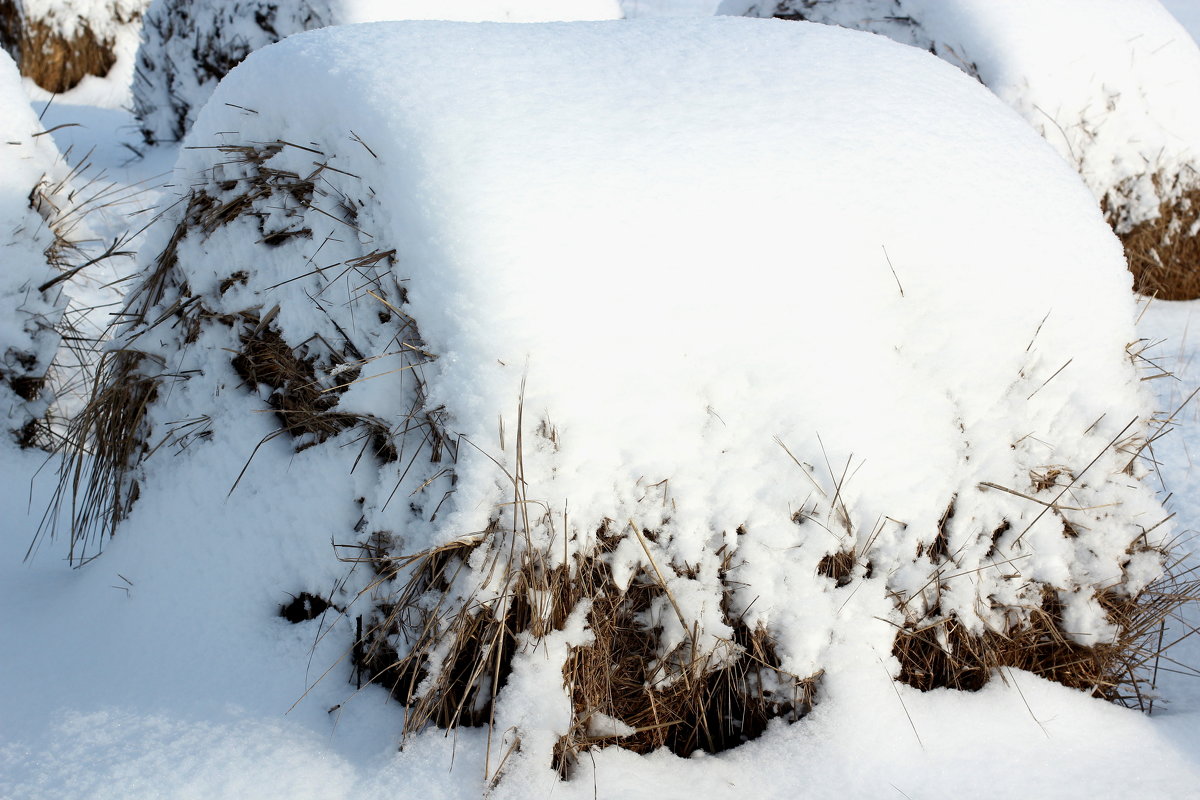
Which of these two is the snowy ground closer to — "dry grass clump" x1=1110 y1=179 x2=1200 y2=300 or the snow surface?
"dry grass clump" x1=1110 y1=179 x2=1200 y2=300

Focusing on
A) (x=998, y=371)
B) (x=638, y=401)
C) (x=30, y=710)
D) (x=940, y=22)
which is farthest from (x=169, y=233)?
(x=940, y=22)

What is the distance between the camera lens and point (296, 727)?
1452mm

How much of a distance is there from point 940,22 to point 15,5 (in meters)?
6.49

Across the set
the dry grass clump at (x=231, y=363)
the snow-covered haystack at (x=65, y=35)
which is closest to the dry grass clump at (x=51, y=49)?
the snow-covered haystack at (x=65, y=35)

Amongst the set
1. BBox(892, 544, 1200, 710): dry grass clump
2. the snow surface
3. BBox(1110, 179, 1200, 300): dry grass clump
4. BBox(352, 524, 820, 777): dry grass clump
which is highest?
BBox(352, 524, 820, 777): dry grass clump

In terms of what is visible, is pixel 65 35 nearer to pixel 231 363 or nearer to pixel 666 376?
pixel 231 363

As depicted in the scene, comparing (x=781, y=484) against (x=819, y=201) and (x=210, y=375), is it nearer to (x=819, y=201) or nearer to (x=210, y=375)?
(x=819, y=201)

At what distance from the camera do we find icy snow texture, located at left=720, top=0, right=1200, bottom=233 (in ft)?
12.1

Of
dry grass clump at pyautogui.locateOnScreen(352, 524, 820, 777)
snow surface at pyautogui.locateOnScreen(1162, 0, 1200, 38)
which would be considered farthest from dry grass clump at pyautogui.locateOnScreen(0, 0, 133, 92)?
snow surface at pyautogui.locateOnScreen(1162, 0, 1200, 38)

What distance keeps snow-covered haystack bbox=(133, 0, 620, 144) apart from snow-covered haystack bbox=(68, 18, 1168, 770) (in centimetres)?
233

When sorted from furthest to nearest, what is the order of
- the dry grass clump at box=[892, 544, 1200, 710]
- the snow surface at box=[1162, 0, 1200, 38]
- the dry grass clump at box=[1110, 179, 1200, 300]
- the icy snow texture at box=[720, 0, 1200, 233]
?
the snow surface at box=[1162, 0, 1200, 38] → the dry grass clump at box=[1110, 179, 1200, 300] → the icy snow texture at box=[720, 0, 1200, 233] → the dry grass clump at box=[892, 544, 1200, 710]

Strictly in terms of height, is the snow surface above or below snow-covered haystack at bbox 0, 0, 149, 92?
below

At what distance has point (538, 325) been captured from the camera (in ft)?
4.55

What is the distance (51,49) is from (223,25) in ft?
10.8
